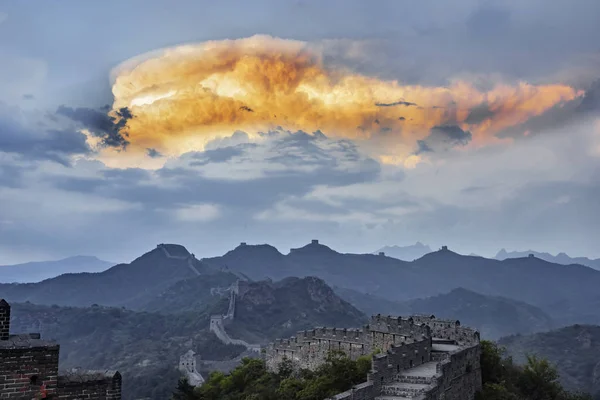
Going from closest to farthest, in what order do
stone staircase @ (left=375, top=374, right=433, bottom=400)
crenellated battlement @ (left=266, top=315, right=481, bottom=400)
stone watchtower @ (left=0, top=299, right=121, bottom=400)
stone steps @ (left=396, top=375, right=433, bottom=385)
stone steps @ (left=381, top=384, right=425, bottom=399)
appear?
stone watchtower @ (left=0, top=299, right=121, bottom=400), stone staircase @ (left=375, top=374, right=433, bottom=400), stone steps @ (left=381, top=384, right=425, bottom=399), crenellated battlement @ (left=266, top=315, right=481, bottom=400), stone steps @ (left=396, top=375, right=433, bottom=385)

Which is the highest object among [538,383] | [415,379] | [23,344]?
[23,344]

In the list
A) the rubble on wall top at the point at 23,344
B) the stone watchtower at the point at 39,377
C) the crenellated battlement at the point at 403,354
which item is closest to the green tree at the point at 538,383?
the crenellated battlement at the point at 403,354

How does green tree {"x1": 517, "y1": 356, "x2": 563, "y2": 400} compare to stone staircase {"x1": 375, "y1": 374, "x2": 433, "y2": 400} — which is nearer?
stone staircase {"x1": 375, "y1": 374, "x2": 433, "y2": 400}

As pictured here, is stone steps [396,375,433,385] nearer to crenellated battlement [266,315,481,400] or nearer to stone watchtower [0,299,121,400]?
crenellated battlement [266,315,481,400]

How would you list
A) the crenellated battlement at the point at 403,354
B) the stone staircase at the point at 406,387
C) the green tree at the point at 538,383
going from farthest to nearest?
the green tree at the point at 538,383 < the crenellated battlement at the point at 403,354 < the stone staircase at the point at 406,387

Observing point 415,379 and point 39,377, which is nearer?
point 39,377

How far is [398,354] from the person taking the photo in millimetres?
25297

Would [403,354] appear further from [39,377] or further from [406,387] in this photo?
[39,377]

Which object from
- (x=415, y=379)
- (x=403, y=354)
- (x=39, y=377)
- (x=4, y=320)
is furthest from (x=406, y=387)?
(x=4, y=320)

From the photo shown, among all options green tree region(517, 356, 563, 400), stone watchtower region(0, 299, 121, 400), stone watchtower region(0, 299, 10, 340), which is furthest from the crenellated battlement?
stone watchtower region(0, 299, 10, 340)

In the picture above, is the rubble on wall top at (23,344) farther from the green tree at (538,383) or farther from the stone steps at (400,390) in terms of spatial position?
the green tree at (538,383)

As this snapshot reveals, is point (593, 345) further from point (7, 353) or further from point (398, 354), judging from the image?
point (7, 353)

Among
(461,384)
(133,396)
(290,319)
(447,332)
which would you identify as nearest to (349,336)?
(447,332)

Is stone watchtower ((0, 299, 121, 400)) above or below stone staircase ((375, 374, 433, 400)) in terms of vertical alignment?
above
